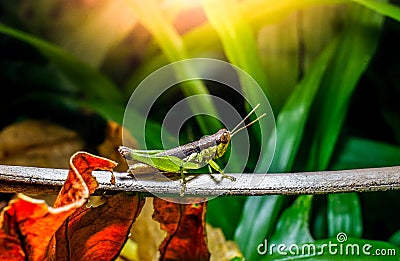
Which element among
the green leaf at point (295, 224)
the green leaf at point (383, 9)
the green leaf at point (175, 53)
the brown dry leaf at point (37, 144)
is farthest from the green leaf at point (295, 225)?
the brown dry leaf at point (37, 144)

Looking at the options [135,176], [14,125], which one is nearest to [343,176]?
[135,176]

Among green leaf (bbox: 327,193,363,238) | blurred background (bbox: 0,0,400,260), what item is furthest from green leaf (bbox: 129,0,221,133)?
green leaf (bbox: 327,193,363,238)

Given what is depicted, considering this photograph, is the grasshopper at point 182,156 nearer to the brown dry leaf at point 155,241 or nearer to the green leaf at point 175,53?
the brown dry leaf at point 155,241

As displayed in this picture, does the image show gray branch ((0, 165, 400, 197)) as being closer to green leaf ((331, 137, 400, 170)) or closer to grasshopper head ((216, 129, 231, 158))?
grasshopper head ((216, 129, 231, 158))

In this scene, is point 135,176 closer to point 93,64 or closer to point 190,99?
point 190,99

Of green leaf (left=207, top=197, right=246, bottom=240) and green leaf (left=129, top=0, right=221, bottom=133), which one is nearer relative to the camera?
green leaf (left=207, top=197, right=246, bottom=240)

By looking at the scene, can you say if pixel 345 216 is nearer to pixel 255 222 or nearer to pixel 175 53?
pixel 255 222
